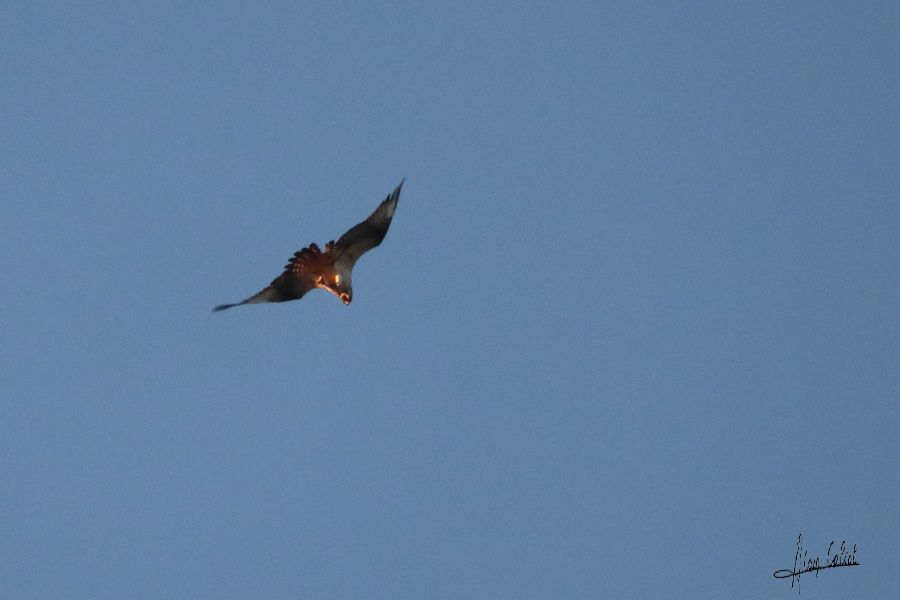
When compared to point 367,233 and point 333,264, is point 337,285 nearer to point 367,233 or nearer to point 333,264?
point 333,264

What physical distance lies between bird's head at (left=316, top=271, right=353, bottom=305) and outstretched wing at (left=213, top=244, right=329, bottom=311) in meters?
0.13

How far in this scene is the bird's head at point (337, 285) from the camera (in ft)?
83.8

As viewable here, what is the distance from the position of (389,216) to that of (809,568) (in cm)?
864

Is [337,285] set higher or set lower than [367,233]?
lower

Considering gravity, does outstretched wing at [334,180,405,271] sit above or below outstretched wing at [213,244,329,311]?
above

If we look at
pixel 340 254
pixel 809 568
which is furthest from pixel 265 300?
pixel 809 568

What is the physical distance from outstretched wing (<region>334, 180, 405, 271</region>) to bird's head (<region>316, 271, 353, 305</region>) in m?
0.30

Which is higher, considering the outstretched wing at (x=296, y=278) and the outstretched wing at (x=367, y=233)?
the outstretched wing at (x=367, y=233)

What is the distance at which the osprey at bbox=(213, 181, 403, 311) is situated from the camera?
25375 mm

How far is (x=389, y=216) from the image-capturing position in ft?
85.0

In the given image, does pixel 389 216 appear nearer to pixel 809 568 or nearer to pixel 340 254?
pixel 340 254

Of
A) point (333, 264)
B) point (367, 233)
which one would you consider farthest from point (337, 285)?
point (367, 233)

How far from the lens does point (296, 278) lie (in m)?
25.5

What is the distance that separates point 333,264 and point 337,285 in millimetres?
346
